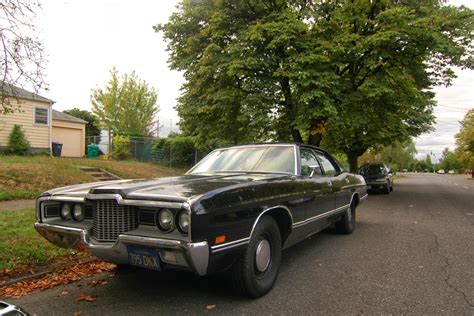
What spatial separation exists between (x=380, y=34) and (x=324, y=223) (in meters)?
8.51

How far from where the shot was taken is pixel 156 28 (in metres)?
16.0

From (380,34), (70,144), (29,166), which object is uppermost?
(380,34)

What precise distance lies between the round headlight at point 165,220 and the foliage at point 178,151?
19.7 metres

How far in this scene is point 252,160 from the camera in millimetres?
5199

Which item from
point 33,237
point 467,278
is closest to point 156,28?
point 33,237

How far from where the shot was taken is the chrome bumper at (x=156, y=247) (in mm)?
2939

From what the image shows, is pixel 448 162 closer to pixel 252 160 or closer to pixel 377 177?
pixel 377 177

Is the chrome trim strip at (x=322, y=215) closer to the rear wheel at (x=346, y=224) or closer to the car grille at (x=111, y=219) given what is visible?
the rear wheel at (x=346, y=224)

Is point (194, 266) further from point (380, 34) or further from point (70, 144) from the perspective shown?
point (70, 144)

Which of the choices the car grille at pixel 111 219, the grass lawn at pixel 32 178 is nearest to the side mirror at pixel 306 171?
the car grille at pixel 111 219

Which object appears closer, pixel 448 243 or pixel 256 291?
pixel 256 291

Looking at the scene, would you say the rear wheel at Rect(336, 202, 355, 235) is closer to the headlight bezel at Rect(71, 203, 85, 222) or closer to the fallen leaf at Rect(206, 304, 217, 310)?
the fallen leaf at Rect(206, 304, 217, 310)

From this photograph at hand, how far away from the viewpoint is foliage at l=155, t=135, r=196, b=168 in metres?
22.9

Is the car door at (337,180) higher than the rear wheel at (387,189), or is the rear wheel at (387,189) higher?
the car door at (337,180)
